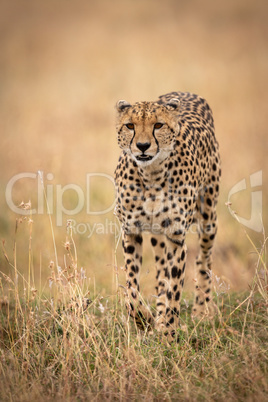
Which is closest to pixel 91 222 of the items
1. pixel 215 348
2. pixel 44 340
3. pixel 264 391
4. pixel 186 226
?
pixel 186 226

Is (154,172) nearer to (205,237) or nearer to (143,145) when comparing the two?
(143,145)

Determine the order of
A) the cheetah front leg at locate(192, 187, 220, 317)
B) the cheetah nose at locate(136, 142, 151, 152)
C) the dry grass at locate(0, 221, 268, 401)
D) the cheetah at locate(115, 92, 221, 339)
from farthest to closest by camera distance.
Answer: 1. the cheetah front leg at locate(192, 187, 220, 317)
2. the cheetah at locate(115, 92, 221, 339)
3. the cheetah nose at locate(136, 142, 151, 152)
4. the dry grass at locate(0, 221, 268, 401)

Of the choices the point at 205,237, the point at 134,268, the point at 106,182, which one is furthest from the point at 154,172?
the point at 106,182

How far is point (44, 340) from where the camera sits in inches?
135

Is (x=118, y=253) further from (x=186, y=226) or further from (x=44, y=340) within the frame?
(x=44, y=340)

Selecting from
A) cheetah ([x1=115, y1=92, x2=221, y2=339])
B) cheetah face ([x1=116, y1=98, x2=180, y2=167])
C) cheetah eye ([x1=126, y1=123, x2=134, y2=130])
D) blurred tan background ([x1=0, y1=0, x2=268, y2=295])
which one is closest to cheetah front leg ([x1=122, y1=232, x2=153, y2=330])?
cheetah ([x1=115, y1=92, x2=221, y2=339])

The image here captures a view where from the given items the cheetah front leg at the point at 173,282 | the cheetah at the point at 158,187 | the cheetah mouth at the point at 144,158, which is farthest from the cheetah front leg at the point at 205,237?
the cheetah mouth at the point at 144,158

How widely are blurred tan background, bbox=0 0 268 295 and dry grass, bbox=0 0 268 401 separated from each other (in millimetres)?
28

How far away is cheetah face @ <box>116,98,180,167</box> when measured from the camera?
3.52 metres

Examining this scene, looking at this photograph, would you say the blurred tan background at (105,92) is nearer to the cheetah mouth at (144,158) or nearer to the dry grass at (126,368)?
the dry grass at (126,368)

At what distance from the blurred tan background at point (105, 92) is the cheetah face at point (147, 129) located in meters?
0.97

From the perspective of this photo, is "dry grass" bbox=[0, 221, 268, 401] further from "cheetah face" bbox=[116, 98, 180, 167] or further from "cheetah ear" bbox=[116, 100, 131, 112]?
"cheetah ear" bbox=[116, 100, 131, 112]

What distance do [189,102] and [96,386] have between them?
2.64 m

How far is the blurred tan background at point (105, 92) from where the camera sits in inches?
252
